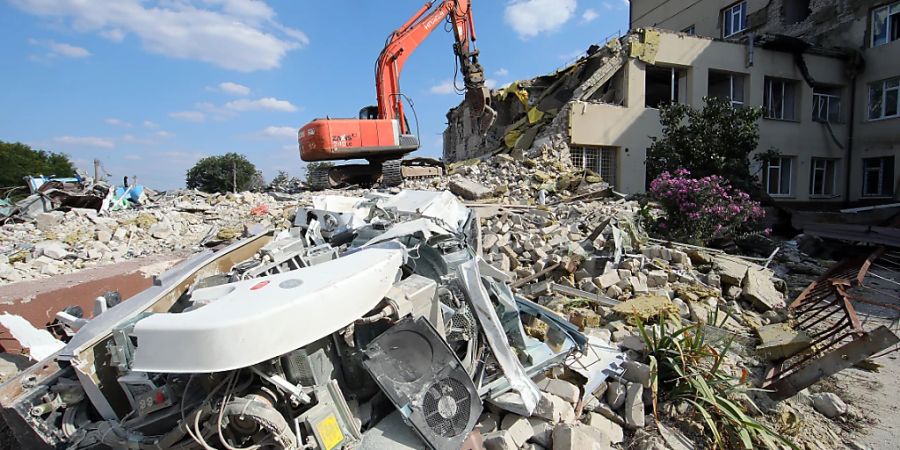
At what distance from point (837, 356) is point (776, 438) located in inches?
40.4

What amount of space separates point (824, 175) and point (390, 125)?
17759mm

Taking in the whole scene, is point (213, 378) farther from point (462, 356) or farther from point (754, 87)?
point (754, 87)

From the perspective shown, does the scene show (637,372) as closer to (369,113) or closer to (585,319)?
(585,319)

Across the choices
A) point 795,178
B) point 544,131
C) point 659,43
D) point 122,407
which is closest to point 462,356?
point 122,407

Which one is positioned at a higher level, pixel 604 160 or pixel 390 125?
pixel 390 125

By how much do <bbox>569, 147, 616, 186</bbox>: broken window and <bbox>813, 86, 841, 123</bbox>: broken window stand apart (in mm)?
9594

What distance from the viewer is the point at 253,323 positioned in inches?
69.7

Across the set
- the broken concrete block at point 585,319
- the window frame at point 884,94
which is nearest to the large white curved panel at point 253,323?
the broken concrete block at point 585,319

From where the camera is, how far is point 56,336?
3.36 m

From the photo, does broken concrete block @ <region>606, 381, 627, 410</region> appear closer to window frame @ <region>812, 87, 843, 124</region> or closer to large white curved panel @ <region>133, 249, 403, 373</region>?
large white curved panel @ <region>133, 249, 403, 373</region>

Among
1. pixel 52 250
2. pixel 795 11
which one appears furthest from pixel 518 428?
Answer: pixel 795 11

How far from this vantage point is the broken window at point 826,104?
17156 millimetres

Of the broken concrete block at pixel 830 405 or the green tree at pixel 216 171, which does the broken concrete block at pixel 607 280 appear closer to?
the broken concrete block at pixel 830 405

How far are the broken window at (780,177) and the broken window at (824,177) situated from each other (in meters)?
1.31
